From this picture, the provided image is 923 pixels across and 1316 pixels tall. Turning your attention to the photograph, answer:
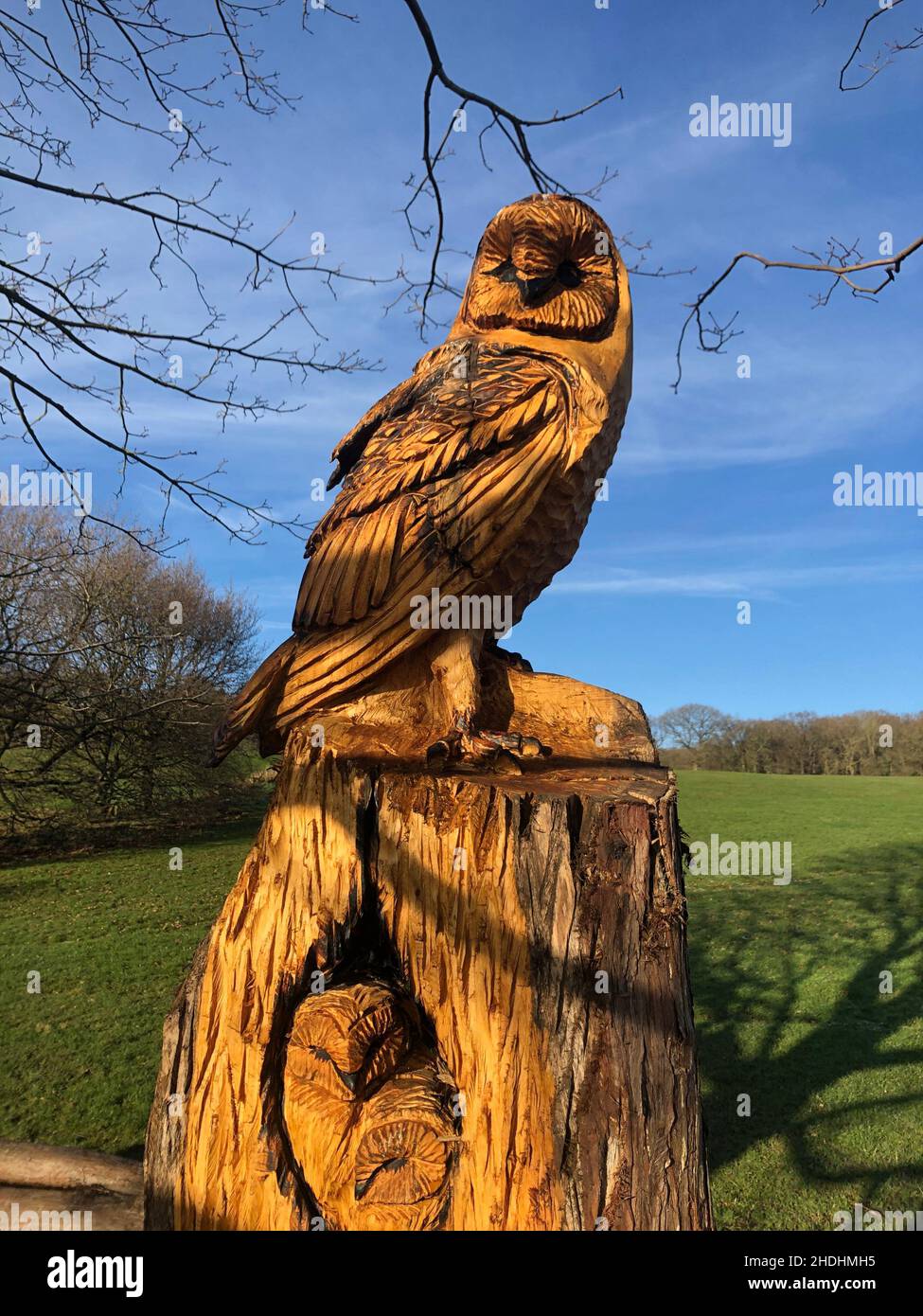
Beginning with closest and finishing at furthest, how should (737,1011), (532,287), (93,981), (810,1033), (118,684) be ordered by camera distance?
1. (532,287)
2. (810,1033)
3. (737,1011)
4. (93,981)
5. (118,684)

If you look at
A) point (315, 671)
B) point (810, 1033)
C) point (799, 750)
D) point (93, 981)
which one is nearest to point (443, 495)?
point (315, 671)

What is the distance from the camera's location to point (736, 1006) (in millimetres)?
7191

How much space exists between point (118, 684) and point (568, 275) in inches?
435

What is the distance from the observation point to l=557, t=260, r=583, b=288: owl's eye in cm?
286

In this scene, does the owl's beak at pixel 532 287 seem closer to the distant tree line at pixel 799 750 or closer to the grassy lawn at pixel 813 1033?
the grassy lawn at pixel 813 1033

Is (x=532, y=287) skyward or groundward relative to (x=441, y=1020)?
skyward

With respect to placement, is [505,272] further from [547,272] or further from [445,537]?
[445,537]

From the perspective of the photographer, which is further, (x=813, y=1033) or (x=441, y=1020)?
(x=813, y=1033)

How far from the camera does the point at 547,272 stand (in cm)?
279

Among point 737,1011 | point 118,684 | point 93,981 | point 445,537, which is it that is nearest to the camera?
point 445,537

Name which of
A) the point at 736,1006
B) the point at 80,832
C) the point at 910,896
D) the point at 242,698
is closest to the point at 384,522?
the point at 242,698

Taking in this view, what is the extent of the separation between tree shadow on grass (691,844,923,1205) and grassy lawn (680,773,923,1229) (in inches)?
0.5

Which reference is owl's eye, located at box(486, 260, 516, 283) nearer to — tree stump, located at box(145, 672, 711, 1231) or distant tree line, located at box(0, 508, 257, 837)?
tree stump, located at box(145, 672, 711, 1231)
